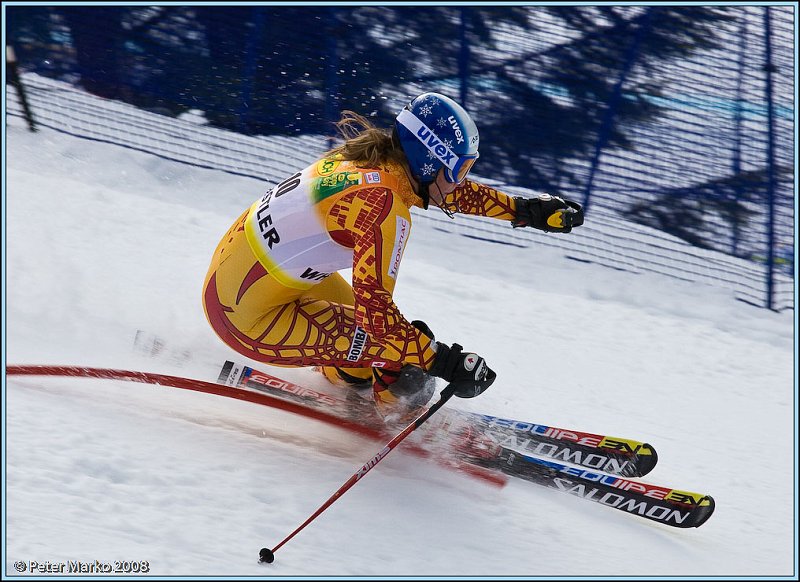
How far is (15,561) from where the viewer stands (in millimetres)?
2381

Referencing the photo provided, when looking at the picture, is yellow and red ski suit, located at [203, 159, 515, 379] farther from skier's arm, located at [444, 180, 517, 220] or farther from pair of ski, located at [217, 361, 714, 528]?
skier's arm, located at [444, 180, 517, 220]

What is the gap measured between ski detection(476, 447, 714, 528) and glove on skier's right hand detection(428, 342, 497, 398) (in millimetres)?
528

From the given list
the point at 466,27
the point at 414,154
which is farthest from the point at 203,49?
the point at 414,154

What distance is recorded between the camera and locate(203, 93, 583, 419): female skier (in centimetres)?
299

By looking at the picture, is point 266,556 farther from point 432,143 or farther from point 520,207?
point 520,207

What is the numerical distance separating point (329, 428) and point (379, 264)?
103 cm

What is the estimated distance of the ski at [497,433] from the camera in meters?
3.56

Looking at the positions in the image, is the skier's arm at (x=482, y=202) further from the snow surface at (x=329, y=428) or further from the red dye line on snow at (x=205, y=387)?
the red dye line on snow at (x=205, y=387)

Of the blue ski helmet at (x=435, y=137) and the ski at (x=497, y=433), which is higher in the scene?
the blue ski helmet at (x=435, y=137)

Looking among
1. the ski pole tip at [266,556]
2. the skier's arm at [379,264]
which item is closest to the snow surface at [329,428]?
the ski pole tip at [266,556]

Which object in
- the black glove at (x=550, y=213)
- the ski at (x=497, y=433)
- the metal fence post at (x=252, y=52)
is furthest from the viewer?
the metal fence post at (x=252, y=52)

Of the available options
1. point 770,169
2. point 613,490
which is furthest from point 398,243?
point 770,169

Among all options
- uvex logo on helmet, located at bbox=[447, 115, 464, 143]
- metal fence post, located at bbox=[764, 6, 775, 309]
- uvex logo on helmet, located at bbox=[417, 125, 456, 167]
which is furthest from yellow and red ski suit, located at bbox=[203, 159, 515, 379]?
metal fence post, located at bbox=[764, 6, 775, 309]

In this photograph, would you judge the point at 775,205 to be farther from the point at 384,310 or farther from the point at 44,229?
the point at 44,229
